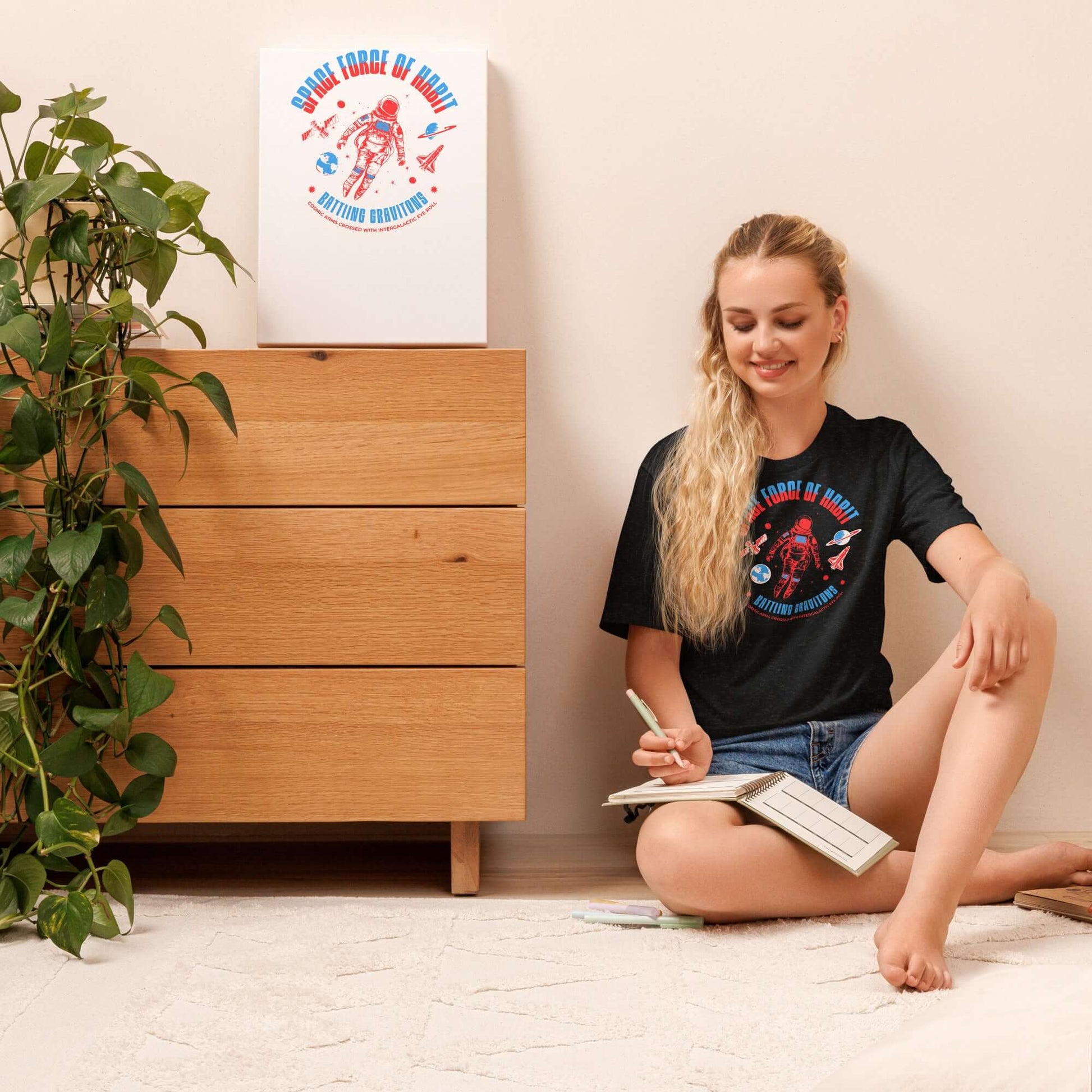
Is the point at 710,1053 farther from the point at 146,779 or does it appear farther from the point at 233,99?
the point at 233,99

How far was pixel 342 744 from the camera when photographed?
1306 mm

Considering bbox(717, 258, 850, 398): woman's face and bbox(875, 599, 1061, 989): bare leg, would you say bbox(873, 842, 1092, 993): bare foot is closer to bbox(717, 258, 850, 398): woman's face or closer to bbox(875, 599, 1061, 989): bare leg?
bbox(875, 599, 1061, 989): bare leg

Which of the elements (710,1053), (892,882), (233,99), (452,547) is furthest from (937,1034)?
(233,99)

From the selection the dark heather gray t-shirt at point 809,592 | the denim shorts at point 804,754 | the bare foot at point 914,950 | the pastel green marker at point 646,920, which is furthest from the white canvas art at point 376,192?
the bare foot at point 914,950

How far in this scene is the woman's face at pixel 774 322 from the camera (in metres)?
1.38

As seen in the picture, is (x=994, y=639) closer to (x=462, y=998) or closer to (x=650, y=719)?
(x=650, y=719)

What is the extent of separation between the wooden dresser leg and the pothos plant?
0.36 m

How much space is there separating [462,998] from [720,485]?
714 millimetres

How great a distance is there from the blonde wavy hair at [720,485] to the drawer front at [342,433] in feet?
0.79

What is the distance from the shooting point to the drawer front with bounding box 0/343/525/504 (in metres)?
1.29

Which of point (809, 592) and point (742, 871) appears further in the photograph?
point (809, 592)

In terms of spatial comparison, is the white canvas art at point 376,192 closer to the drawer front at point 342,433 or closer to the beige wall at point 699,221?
the beige wall at point 699,221

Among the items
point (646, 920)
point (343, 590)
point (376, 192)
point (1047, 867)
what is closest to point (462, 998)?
point (646, 920)

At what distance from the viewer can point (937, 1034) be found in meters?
0.57
